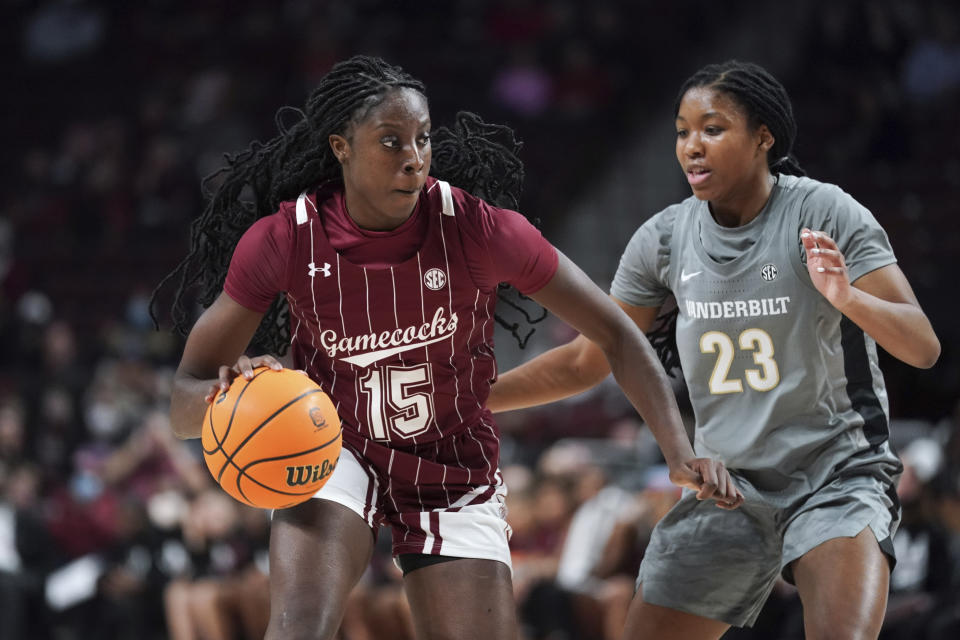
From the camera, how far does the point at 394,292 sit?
3605 mm

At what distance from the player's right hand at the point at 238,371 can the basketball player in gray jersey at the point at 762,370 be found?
1.29 metres

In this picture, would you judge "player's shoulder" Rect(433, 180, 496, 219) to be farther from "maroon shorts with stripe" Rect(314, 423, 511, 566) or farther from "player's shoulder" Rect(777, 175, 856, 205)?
"player's shoulder" Rect(777, 175, 856, 205)

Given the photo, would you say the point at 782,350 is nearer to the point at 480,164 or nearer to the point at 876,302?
the point at 876,302

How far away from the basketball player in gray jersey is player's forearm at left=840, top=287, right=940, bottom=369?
3 cm

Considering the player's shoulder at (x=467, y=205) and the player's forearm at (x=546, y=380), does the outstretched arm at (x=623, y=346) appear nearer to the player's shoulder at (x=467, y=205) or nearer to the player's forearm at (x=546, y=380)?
the player's shoulder at (x=467, y=205)

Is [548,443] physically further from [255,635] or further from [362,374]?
[362,374]

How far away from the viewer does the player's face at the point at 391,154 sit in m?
3.48

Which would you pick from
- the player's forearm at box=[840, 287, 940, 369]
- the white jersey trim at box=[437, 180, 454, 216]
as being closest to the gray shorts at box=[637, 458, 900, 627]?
the player's forearm at box=[840, 287, 940, 369]

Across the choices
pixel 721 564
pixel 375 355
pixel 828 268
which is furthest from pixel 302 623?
pixel 828 268

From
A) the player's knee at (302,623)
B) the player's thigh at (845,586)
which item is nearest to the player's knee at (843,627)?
the player's thigh at (845,586)

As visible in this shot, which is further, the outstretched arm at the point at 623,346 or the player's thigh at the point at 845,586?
the outstretched arm at the point at 623,346

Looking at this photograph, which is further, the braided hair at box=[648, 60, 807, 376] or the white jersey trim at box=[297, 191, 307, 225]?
the braided hair at box=[648, 60, 807, 376]

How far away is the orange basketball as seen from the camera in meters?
3.30

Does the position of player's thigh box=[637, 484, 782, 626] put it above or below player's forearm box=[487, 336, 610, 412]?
below
